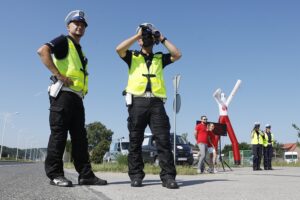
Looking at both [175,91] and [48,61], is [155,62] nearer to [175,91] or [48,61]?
[48,61]

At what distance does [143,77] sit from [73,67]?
892 millimetres

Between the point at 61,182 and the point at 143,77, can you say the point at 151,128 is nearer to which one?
the point at 143,77

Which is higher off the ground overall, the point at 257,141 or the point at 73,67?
the point at 73,67

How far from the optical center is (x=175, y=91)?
38.0 feet

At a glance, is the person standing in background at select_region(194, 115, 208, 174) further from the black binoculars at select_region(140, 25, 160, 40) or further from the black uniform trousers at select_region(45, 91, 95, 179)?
the black uniform trousers at select_region(45, 91, 95, 179)

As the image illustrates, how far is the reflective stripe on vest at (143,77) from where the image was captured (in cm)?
527

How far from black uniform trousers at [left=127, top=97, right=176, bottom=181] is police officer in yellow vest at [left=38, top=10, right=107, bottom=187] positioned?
0.50m

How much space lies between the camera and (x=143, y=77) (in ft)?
17.4

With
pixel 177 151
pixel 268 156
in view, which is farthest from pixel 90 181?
pixel 268 156

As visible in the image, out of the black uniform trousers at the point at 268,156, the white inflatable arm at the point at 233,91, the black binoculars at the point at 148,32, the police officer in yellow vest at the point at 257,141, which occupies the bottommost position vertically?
the black uniform trousers at the point at 268,156

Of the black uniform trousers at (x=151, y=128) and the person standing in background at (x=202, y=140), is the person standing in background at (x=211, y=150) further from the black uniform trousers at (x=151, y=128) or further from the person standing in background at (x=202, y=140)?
the black uniform trousers at (x=151, y=128)

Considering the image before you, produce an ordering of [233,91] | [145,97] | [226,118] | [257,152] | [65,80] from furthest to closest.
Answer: [233,91], [226,118], [257,152], [145,97], [65,80]

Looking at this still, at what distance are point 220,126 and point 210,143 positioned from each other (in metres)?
2.27

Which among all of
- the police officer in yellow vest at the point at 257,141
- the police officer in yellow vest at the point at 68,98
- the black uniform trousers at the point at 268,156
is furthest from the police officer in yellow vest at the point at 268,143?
the police officer in yellow vest at the point at 68,98
